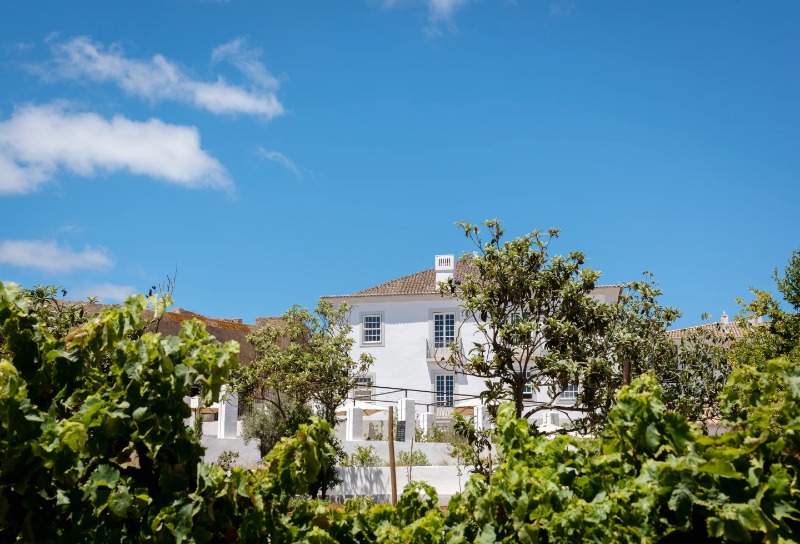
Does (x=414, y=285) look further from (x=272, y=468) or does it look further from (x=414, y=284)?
(x=272, y=468)

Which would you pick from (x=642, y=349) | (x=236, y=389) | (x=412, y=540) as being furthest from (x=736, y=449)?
(x=236, y=389)

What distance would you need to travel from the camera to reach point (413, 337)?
135 ft

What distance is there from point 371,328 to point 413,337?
2502 millimetres

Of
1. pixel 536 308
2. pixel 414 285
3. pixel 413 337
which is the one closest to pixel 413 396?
pixel 413 337

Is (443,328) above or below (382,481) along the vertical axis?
above

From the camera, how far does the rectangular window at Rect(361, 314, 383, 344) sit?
138 feet

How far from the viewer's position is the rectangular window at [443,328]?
1615 inches

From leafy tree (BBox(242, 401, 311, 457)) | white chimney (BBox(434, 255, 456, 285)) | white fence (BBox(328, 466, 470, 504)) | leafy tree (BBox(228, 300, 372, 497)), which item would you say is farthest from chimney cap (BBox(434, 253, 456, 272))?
white fence (BBox(328, 466, 470, 504))

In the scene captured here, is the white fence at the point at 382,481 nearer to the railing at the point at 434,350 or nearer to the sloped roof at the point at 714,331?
the sloped roof at the point at 714,331

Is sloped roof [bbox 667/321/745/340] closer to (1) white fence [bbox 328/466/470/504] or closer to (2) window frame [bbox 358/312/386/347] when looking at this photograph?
(1) white fence [bbox 328/466/470/504]

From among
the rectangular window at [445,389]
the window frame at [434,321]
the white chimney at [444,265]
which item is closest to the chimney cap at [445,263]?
the white chimney at [444,265]

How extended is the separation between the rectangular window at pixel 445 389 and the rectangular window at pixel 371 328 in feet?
12.8

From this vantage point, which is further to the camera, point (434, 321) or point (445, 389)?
point (434, 321)

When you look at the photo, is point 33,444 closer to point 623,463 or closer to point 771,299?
point 623,463
